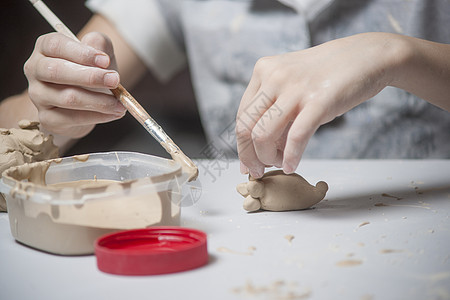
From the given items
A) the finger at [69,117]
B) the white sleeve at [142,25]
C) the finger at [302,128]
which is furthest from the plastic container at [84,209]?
the white sleeve at [142,25]

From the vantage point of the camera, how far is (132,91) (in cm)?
153

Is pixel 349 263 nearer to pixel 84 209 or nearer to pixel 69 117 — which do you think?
pixel 84 209

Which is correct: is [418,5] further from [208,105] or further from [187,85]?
[187,85]

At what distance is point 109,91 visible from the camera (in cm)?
80

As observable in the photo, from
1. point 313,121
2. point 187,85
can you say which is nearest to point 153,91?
point 187,85

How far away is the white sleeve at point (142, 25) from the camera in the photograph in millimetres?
1289

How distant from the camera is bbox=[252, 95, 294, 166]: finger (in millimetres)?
580

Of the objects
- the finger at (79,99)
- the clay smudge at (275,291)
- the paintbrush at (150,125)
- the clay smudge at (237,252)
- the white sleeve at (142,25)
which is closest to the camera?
the clay smudge at (275,291)

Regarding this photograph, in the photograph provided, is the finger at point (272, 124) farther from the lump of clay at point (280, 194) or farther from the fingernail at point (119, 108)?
the fingernail at point (119, 108)

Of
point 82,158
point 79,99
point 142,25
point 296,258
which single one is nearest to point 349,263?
point 296,258

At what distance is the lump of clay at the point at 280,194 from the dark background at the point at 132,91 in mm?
838

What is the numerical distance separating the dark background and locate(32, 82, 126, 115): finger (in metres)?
0.66

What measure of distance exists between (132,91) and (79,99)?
76 cm

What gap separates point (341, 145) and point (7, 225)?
79 cm
